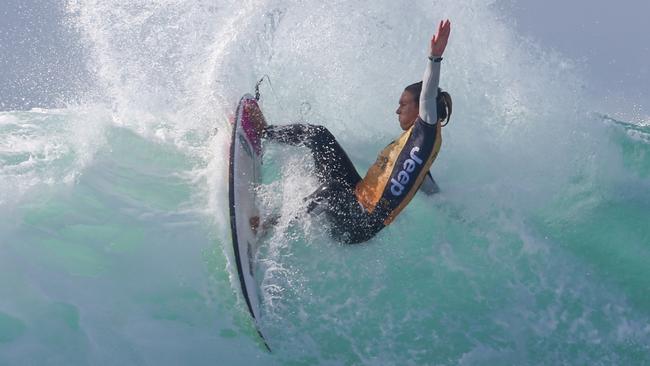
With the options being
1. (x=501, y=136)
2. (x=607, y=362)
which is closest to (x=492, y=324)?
(x=607, y=362)

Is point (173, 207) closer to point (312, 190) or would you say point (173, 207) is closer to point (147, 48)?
point (312, 190)

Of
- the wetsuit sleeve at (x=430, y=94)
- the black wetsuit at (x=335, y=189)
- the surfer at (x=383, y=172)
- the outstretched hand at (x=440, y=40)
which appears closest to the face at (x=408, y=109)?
the surfer at (x=383, y=172)

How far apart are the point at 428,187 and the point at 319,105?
2.43 metres

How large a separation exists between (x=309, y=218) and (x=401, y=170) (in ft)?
2.85

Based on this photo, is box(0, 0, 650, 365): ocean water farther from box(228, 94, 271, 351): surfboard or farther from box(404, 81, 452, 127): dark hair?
box(404, 81, 452, 127): dark hair

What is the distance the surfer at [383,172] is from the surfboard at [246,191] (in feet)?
1.79

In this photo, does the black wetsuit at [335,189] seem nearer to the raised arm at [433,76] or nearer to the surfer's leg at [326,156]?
the surfer's leg at [326,156]

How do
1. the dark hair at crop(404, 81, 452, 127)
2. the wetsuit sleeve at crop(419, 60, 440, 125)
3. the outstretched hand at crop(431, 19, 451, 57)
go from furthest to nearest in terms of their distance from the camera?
1. the dark hair at crop(404, 81, 452, 127)
2. the wetsuit sleeve at crop(419, 60, 440, 125)
3. the outstretched hand at crop(431, 19, 451, 57)

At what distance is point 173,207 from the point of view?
530 cm

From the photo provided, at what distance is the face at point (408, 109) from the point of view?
14.4ft

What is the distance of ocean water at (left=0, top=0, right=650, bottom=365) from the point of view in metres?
4.12

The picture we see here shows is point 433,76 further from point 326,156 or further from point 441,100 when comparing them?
point 326,156

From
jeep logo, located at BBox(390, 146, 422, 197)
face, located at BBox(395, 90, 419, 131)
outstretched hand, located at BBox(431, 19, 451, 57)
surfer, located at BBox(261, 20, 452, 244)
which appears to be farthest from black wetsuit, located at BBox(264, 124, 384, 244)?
outstretched hand, located at BBox(431, 19, 451, 57)

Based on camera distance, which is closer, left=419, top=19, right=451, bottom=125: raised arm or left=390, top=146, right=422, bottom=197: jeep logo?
left=419, top=19, right=451, bottom=125: raised arm
